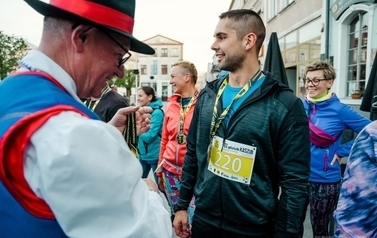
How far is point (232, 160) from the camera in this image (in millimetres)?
1938

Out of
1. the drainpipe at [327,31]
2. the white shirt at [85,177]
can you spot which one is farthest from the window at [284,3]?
the white shirt at [85,177]

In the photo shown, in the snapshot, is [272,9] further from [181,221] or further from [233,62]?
[181,221]

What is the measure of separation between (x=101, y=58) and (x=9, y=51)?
743 inches

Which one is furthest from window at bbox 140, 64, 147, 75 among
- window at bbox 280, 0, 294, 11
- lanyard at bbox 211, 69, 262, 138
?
lanyard at bbox 211, 69, 262, 138

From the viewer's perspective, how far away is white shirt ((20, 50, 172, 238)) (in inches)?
30.9

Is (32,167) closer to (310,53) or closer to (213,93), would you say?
(213,93)

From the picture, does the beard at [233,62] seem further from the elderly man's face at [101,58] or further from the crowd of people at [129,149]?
the elderly man's face at [101,58]

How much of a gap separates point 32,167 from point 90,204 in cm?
18

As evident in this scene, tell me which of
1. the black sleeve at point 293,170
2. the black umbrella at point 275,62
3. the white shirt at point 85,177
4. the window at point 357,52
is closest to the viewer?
the white shirt at point 85,177

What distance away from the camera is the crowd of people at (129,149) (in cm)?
81

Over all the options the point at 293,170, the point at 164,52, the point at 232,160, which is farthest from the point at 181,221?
the point at 164,52

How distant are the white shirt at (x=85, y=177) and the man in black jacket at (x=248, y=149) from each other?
3.61 ft

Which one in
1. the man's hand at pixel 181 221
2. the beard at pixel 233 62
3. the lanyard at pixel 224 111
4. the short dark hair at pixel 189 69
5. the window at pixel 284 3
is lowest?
the man's hand at pixel 181 221

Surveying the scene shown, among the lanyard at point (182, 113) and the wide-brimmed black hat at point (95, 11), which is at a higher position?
the wide-brimmed black hat at point (95, 11)
